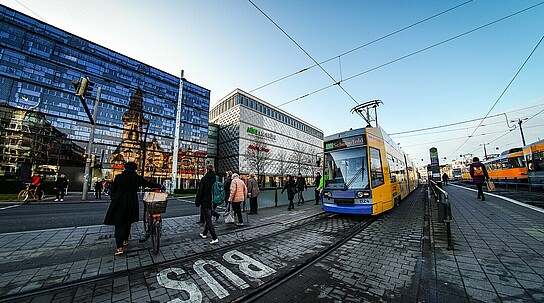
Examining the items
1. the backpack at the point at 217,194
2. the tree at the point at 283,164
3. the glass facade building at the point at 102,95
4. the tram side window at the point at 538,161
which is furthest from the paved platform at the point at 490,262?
the tree at the point at 283,164

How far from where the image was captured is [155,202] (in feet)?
14.3

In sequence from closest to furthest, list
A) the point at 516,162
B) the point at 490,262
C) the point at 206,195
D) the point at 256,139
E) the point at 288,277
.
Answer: the point at 288,277, the point at 490,262, the point at 206,195, the point at 516,162, the point at 256,139

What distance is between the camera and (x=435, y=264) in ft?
11.4

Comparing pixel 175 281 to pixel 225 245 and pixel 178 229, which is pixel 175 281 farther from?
pixel 178 229

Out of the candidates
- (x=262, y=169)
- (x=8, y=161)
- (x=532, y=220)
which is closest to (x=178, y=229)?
(x=532, y=220)

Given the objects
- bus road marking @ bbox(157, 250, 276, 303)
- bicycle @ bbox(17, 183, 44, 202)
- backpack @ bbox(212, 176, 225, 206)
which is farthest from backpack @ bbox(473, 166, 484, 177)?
bicycle @ bbox(17, 183, 44, 202)

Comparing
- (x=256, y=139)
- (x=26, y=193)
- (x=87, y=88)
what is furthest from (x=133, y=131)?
(x=87, y=88)

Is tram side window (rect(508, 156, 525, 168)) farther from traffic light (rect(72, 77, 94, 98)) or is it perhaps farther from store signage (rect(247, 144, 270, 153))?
store signage (rect(247, 144, 270, 153))

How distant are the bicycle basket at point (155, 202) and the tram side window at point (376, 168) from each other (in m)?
6.50

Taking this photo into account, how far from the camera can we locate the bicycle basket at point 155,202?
4.33m

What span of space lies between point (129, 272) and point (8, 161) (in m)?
47.6

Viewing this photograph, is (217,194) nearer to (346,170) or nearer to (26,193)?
(346,170)

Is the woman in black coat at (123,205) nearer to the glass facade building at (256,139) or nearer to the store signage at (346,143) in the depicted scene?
the store signage at (346,143)

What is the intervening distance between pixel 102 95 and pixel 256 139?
33.8m
